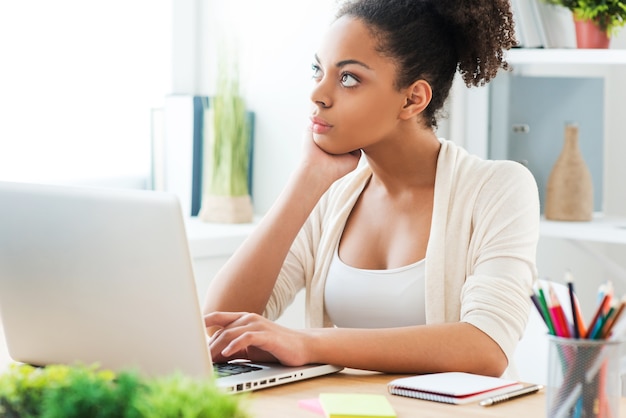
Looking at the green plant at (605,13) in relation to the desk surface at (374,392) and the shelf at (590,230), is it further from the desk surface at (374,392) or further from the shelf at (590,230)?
the desk surface at (374,392)

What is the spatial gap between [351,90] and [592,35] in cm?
113

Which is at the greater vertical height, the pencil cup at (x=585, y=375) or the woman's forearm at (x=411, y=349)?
the pencil cup at (x=585, y=375)

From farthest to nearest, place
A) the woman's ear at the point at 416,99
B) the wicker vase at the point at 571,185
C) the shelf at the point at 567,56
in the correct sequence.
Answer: the wicker vase at the point at 571,185, the shelf at the point at 567,56, the woman's ear at the point at 416,99

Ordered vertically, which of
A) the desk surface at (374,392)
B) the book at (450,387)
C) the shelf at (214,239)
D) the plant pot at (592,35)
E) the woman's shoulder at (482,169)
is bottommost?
the desk surface at (374,392)

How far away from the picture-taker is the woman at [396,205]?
5.73 ft

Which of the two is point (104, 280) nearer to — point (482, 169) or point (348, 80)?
point (348, 80)

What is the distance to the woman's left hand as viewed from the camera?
57.2 inches

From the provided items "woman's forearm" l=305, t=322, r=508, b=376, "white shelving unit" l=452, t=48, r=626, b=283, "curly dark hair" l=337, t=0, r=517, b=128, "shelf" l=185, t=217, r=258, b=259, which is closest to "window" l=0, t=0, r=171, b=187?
"shelf" l=185, t=217, r=258, b=259

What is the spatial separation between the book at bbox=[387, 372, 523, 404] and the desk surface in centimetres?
1

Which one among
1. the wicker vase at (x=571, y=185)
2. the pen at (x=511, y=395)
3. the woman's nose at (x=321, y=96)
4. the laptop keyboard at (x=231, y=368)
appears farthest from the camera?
the wicker vase at (x=571, y=185)

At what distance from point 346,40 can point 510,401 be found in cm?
74

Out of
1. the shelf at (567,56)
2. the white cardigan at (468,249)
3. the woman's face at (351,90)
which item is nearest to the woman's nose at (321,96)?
the woman's face at (351,90)

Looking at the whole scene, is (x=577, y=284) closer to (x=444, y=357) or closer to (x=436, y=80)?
(x=436, y=80)

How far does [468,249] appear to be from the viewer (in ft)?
5.85
